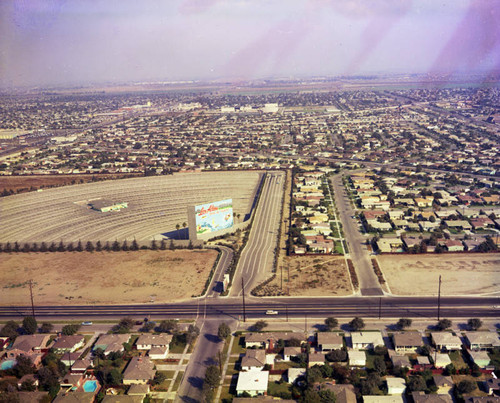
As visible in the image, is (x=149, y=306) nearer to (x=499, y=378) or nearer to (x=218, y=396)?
(x=218, y=396)

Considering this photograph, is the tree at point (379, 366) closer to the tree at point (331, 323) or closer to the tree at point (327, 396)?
the tree at point (327, 396)

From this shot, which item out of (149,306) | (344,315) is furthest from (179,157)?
(344,315)

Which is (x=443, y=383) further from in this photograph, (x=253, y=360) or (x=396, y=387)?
(x=253, y=360)

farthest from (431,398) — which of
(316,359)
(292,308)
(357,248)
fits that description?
(357,248)

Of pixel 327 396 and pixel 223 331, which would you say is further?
pixel 223 331

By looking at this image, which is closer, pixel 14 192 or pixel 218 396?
pixel 218 396

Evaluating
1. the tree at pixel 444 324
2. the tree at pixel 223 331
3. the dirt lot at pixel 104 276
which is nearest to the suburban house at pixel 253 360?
the tree at pixel 223 331
